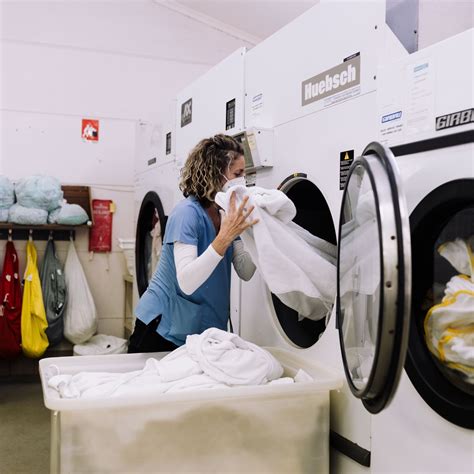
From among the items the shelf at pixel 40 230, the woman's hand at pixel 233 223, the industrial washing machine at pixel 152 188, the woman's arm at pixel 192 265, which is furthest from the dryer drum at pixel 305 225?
the shelf at pixel 40 230

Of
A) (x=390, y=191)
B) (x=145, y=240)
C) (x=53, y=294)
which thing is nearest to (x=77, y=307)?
(x=53, y=294)

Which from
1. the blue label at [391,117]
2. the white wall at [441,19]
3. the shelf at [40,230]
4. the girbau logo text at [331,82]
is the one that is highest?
the white wall at [441,19]

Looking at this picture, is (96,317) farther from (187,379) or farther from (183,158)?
(187,379)

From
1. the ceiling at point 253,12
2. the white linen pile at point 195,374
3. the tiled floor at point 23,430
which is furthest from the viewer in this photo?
the ceiling at point 253,12

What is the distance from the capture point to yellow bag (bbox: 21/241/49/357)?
4477 millimetres

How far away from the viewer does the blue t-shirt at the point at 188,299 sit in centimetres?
224

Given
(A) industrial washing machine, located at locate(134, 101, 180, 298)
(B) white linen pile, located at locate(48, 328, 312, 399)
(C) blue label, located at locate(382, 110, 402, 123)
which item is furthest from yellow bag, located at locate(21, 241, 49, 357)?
(C) blue label, located at locate(382, 110, 402, 123)

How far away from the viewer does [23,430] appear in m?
3.64

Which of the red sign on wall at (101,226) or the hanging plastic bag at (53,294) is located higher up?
the red sign on wall at (101,226)

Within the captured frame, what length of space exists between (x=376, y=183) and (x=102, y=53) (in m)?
4.26

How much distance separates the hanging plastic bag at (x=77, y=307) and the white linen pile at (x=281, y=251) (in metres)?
2.97

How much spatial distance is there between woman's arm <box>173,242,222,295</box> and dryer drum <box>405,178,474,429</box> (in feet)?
2.16

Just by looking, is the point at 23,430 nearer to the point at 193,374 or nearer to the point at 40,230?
the point at 40,230

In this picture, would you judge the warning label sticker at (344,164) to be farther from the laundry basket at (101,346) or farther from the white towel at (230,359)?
the laundry basket at (101,346)
